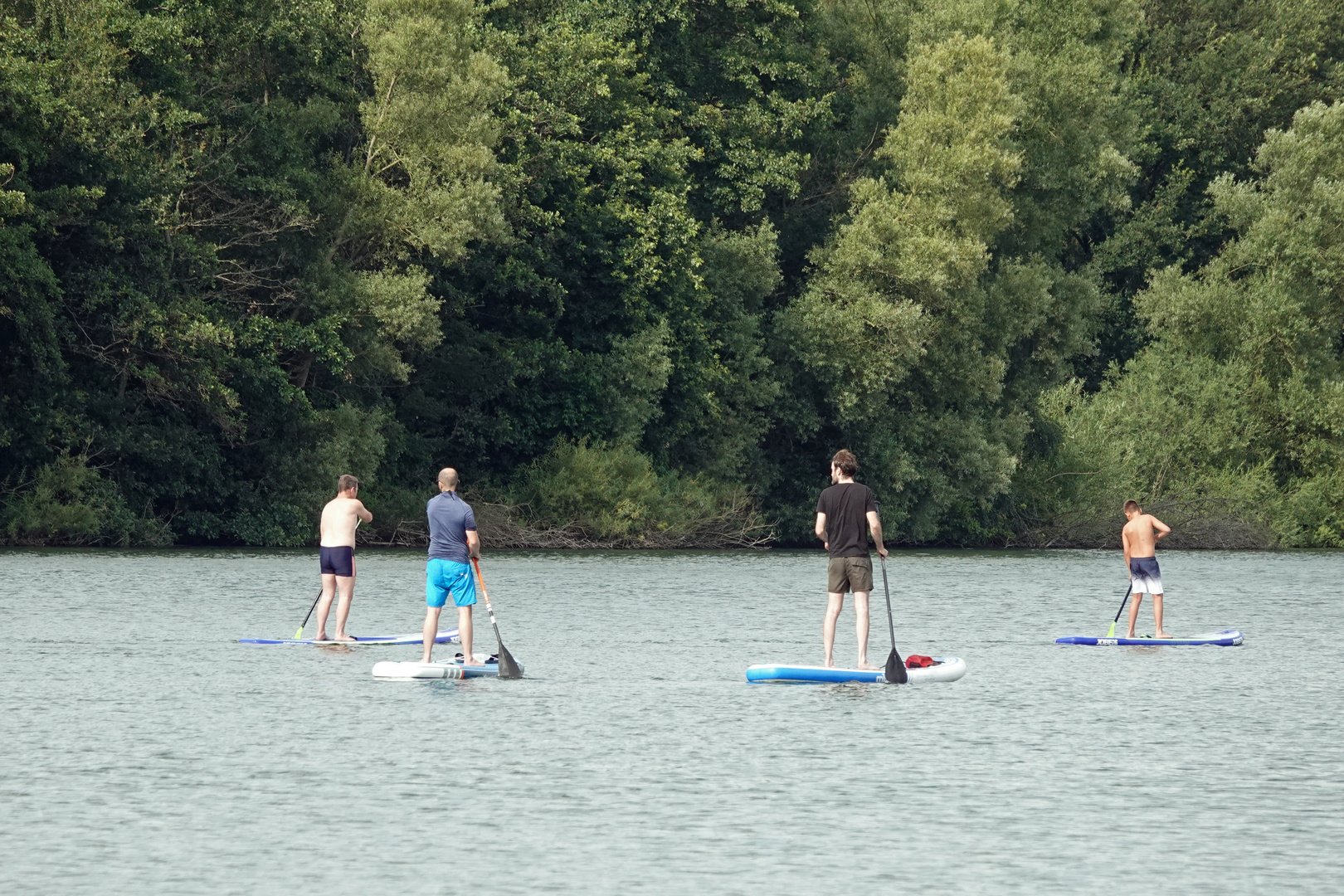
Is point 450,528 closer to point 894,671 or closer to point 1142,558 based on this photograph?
point 894,671

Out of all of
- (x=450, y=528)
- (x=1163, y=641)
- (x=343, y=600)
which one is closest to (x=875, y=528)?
(x=450, y=528)

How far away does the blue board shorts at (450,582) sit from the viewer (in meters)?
20.8

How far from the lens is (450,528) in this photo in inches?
821

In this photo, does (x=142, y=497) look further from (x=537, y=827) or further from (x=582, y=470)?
(x=537, y=827)

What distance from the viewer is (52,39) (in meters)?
47.2

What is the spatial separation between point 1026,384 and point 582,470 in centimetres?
1767

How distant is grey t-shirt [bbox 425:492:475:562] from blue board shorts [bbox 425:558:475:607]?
0.07m

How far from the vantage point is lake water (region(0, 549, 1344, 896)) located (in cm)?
1149

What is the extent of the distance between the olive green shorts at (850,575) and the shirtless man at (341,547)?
5.99 metres

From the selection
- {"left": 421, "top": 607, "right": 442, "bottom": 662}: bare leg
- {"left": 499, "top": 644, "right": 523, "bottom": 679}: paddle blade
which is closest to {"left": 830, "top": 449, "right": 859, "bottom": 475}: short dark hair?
{"left": 499, "top": 644, "right": 523, "bottom": 679}: paddle blade

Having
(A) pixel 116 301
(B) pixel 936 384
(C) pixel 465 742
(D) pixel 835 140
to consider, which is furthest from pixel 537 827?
(D) pixel 835 140

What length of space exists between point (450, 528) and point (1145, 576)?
10.5 m

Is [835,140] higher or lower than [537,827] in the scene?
higher

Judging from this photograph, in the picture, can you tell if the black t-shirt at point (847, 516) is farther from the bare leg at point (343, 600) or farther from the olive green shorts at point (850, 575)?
the bare leg at point (343, 600)
